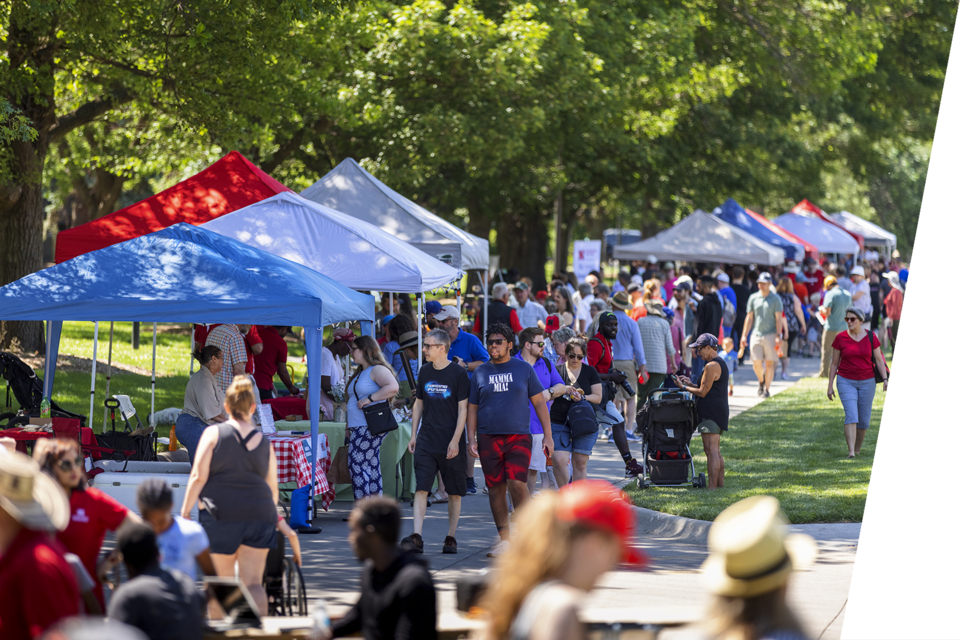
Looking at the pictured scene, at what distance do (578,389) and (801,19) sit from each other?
26.6 metres

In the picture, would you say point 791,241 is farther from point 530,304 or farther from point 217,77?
point 217,77

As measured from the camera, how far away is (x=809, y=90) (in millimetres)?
34375

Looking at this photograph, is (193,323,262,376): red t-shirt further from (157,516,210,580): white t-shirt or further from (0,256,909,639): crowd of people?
(157,516,210,580): white t-shirt

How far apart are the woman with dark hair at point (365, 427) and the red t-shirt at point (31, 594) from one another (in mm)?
6224

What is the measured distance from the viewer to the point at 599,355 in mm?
12969

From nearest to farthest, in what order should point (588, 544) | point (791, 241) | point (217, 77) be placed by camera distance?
1. point (588, 544)
2. point (217, 77)
3. point (791, 241)

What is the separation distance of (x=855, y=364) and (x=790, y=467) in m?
1.40

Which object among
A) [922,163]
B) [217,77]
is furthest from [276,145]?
[922,163]

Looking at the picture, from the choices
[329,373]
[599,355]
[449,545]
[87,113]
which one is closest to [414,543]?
[449,545]

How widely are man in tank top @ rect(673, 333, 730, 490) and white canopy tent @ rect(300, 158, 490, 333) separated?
18.5 feet

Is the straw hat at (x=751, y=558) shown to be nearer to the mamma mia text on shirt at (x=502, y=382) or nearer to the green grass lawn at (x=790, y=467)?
the mamma mia text on shirt at (x=502, y=382)

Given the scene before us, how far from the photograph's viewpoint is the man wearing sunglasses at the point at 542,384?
10086 mm

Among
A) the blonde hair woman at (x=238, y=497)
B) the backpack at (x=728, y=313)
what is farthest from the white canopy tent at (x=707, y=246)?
the blonde hair woman at (x=238, y=497)

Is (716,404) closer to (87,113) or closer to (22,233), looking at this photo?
(22,233)
